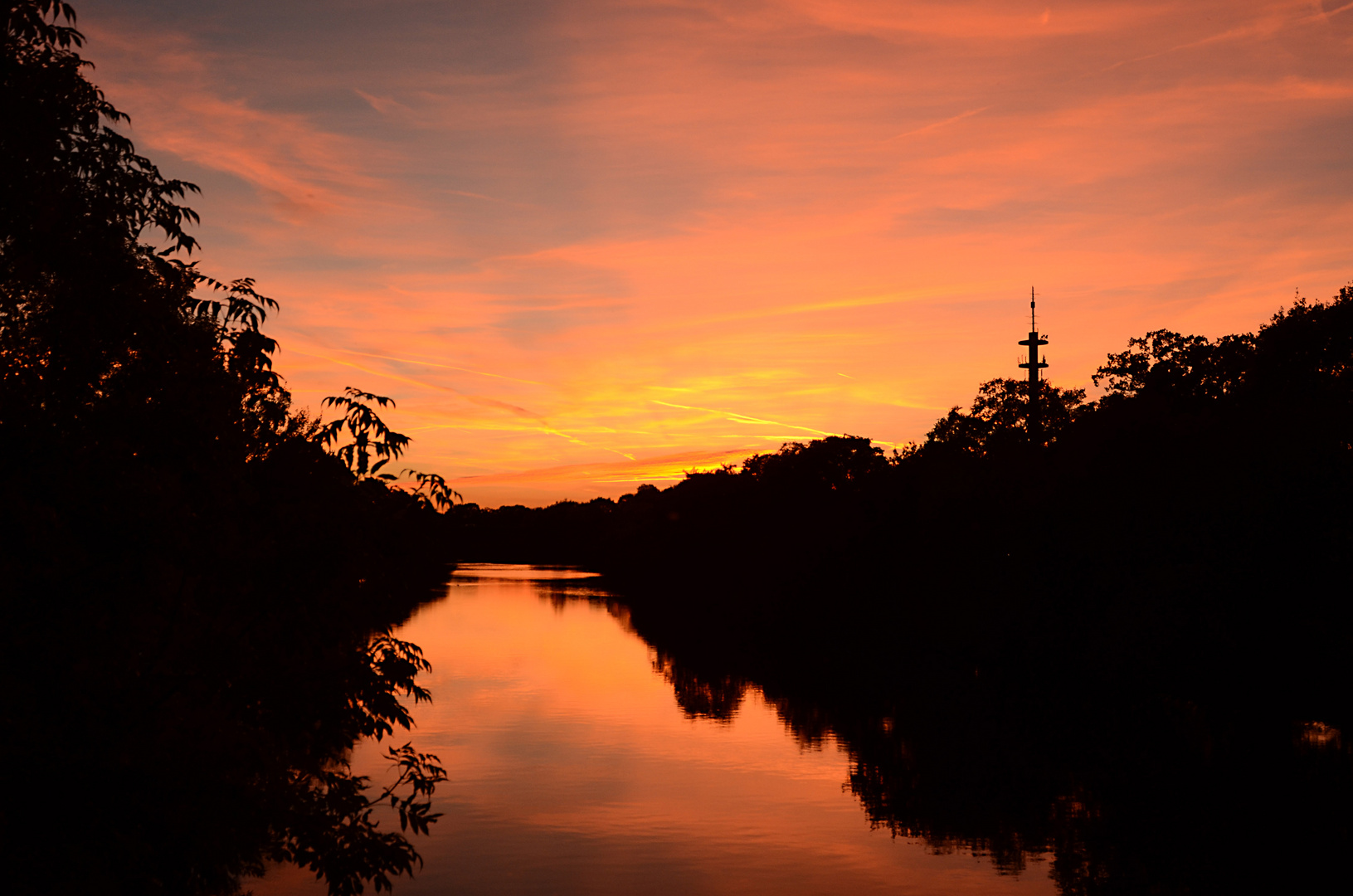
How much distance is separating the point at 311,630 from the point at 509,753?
3125 cm

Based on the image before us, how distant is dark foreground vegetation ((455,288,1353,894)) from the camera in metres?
32.6

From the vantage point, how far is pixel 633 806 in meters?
34.9

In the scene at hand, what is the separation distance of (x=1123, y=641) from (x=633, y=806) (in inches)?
1073

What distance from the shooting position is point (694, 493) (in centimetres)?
14988

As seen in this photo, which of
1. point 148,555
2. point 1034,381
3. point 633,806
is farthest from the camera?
point 1034,381

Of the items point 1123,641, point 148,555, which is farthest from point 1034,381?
point 148,555

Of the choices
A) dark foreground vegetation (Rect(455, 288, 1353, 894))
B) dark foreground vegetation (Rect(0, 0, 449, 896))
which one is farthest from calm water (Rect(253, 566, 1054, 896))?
dark foreground vegetation (Rect(0, 0, 449, 896))

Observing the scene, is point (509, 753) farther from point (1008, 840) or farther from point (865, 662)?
point (865, 662)

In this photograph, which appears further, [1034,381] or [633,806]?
[1034,381]

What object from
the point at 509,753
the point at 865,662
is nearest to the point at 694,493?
the point at 865,662

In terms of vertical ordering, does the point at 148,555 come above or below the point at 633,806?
above

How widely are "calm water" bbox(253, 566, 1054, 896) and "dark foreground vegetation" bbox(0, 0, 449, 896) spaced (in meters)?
13.4

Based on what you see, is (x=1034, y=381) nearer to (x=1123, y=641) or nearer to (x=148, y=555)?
(x=1123, y=641)

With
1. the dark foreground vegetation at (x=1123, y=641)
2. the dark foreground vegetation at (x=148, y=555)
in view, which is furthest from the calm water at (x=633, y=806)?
the dark foreground vegetation at (x=148, y=555)
